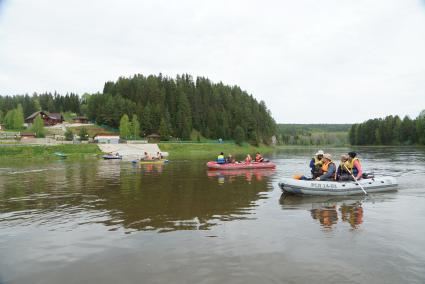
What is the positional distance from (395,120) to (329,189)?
16449cm

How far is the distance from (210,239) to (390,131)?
171 meters

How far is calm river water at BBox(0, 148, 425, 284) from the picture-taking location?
29.2 ft

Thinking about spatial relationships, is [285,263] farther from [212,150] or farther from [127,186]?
[212,150]

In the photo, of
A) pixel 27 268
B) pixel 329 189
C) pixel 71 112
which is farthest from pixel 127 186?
pixel 71 112

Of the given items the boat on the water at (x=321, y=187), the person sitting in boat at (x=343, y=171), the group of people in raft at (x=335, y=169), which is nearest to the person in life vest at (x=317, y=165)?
the group of people in raft at (x=335, y=169)

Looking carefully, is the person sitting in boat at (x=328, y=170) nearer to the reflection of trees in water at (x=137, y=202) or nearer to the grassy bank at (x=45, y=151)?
the reflection of trees in water at (x=137, y=202)

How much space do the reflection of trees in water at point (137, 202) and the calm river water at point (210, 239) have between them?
0.28ft

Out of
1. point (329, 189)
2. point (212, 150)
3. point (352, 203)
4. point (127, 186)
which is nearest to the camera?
point (352, 203)

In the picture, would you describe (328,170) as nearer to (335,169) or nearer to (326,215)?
(335,169)

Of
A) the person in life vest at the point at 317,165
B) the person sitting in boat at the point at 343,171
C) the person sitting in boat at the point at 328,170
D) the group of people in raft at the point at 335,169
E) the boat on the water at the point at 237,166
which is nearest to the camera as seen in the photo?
the person sitting in boat at the point at 328,170

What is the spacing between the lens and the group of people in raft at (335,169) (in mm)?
20703

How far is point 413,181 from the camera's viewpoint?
2672 cm

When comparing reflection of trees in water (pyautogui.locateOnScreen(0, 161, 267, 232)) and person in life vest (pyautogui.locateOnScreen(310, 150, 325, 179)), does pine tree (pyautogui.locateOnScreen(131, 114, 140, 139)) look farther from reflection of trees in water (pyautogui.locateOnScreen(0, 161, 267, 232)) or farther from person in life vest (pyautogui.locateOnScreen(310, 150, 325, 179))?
person in life vest (pyautogui.locateOnScreen(310, 150, 325, 179))

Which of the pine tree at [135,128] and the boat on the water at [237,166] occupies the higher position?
the pine tree at [135,128]
